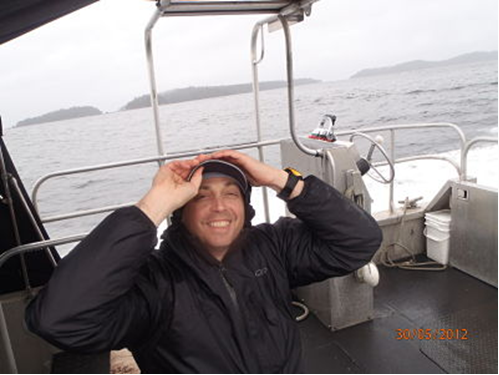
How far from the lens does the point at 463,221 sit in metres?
3.07

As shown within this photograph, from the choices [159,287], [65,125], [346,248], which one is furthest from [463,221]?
[65,125]

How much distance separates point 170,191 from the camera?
1116 mm

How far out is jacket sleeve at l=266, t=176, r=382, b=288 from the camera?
4.22 ft

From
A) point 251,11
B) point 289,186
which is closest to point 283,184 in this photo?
point 289,186

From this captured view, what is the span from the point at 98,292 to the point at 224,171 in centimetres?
52

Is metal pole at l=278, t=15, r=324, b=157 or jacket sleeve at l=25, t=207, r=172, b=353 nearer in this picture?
jacket sleeve at l=25, t=207, r=172, b=353

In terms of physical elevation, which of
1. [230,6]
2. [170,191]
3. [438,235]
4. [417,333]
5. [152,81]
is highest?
[230,6]

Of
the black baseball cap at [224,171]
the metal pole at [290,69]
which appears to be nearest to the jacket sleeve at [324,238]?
the black baseball cap at [224,171]

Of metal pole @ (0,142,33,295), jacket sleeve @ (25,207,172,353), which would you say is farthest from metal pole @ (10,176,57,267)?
jacket sleeve @ (25,207,172,353)

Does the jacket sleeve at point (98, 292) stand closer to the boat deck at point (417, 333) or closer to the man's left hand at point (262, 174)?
the man's left hand at point (262, 174)

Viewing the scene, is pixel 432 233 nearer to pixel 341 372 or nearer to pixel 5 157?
pixel 341 372

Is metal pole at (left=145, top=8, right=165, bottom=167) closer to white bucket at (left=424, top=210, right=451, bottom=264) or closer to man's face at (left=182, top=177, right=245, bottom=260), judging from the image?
man's face at (left=182, top=177, right=245, bottom=260)

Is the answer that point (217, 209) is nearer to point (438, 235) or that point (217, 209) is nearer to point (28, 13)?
point (28, 13)

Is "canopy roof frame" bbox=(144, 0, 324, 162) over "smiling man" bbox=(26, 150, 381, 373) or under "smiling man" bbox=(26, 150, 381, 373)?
over
